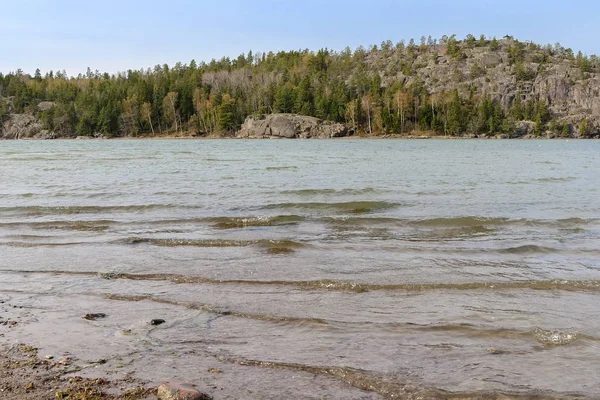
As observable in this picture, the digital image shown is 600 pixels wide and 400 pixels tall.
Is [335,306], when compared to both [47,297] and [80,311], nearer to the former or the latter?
[80,311]

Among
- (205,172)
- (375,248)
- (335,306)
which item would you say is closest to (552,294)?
(335,306)

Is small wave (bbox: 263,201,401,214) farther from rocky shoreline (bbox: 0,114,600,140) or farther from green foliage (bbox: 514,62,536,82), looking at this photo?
green foliage (bbox: 514,62,536,82)

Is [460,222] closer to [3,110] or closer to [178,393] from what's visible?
[178,393]

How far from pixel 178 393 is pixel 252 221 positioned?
10.2 m

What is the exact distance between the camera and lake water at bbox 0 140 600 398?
532 centimetres

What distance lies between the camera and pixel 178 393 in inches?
178

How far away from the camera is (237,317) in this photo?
6.94 meters

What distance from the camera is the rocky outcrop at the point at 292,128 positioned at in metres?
139

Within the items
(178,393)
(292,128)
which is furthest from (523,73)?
(178,393)

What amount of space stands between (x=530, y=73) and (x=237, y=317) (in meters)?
208

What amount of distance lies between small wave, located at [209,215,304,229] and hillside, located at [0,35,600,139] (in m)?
128

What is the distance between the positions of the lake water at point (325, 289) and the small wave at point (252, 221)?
0.06 metres

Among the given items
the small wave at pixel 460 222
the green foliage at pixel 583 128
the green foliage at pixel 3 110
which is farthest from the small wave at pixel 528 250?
the green foliage at pixel 3 110

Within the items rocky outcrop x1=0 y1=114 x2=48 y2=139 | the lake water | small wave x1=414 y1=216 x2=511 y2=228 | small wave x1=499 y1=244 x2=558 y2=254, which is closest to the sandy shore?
the lake water
